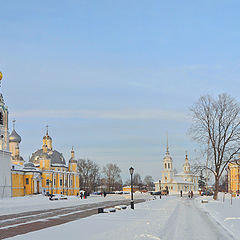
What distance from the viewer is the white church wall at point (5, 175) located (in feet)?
196

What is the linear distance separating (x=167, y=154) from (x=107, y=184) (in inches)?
939

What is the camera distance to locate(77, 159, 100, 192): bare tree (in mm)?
124669

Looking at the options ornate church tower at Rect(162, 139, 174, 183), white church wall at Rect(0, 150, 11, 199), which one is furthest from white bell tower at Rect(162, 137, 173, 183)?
white church wall at Rect(0, 150, 11, 199)

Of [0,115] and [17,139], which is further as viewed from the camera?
[17,139]

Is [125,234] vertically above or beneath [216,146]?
beneath

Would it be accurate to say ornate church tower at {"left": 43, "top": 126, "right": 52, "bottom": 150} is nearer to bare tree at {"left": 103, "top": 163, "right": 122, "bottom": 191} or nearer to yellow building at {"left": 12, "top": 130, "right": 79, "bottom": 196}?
yellow building at {"left": 12, "top": 130, "right": 79, "bottom": 196}

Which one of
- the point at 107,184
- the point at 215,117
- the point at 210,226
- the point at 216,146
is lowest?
the point at 107,184

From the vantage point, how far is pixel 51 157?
96188mm

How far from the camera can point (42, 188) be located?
89375 millimetres

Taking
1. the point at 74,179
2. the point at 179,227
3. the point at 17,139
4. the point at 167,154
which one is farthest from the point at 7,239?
the point at 167,154

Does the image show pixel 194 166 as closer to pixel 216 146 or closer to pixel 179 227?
pixel 216 146

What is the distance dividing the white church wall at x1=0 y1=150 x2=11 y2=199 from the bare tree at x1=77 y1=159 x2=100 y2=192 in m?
62.6

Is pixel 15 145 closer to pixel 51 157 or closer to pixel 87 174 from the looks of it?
pixel 51 157

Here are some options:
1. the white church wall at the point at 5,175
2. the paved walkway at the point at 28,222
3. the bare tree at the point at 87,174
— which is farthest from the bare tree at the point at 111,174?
the paved walkway at the point at 28,222
